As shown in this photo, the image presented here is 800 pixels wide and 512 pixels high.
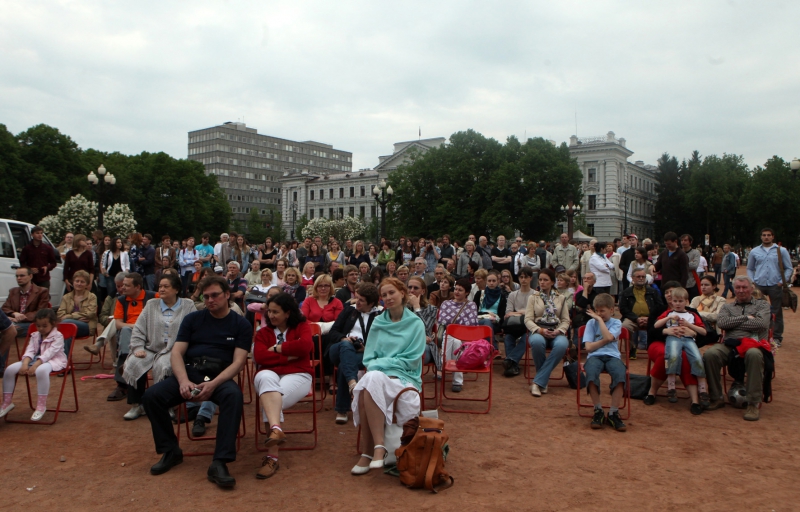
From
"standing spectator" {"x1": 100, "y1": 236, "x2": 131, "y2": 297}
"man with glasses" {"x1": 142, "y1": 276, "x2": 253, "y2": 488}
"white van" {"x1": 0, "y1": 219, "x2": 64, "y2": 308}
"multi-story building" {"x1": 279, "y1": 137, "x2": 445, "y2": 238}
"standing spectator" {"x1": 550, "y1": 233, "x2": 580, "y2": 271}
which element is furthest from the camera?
"multi-story building" {"x1": 279, "y1": 137, "x2": 445, "y2": 238}

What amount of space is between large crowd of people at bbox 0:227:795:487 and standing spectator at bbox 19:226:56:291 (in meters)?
0.03

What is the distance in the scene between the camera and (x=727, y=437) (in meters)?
5.39

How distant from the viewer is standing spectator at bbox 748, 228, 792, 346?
9.47m

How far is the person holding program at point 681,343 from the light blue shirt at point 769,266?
3.89 m

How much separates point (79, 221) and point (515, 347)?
35.0m

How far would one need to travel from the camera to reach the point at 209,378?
4.79m

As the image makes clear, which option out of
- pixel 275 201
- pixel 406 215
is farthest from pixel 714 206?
pixel 275 201

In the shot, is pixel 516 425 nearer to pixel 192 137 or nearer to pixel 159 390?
pixel 159 390

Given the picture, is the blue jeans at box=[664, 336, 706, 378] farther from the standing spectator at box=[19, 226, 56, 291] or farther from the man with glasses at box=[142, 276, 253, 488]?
the standing spectator at box=[19, 226, 56, 291]

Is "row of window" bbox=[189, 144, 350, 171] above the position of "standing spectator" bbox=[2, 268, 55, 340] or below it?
above

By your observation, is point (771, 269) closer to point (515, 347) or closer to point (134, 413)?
point (515, 347)

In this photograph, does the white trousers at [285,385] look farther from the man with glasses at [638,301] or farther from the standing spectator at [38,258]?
the standing spectator at [38,258]

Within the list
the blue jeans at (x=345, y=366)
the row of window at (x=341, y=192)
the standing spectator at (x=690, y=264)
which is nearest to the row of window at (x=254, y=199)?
the row of window at (x=341, y=192)

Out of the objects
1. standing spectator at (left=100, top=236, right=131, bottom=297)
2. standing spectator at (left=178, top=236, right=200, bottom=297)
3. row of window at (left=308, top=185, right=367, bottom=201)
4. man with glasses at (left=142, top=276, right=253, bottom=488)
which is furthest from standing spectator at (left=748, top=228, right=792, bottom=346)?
row of window at (left=308, top=185, right=367, bottom=201)
